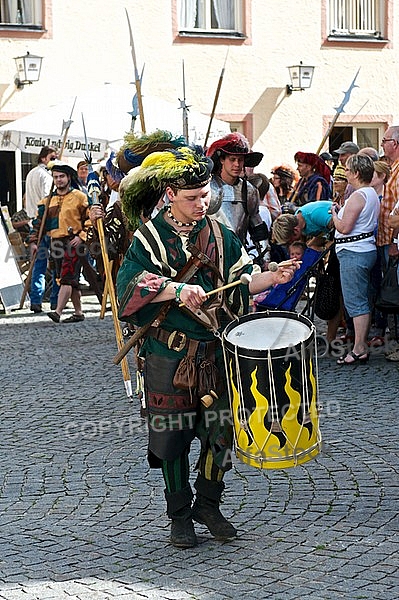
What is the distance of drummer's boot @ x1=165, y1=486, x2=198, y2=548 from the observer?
17.2 feet

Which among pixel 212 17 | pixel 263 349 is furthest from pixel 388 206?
pixel 212 17

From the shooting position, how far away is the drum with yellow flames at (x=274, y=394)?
4.85 m

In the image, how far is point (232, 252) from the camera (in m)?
5.28

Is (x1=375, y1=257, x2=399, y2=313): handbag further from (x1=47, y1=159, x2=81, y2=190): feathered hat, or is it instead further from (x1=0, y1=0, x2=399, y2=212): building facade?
(x1=0, y1=0, x2=399, y2=212): building facade

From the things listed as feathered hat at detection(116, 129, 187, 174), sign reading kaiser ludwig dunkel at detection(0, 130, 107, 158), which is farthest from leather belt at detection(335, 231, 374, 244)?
sign reading kaiser ludwig dunkel at detection(0, 130, 107, 158)

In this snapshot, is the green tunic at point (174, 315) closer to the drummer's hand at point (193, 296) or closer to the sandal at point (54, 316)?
the drummer's hand at point (193, 296)

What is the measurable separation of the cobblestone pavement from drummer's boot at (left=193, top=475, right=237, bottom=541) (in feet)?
0.18

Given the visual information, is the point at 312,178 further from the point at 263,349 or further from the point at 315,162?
the point at 263,349

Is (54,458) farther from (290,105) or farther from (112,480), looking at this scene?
(290,105)

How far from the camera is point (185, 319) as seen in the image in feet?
16.8

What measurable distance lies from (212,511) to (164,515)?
524 mm

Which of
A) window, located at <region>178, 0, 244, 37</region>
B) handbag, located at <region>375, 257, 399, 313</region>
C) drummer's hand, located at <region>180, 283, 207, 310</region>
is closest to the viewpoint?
drummer's hand, located at <region>180, 283, 207, 310</region>

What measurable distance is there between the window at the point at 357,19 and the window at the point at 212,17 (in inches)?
71.0

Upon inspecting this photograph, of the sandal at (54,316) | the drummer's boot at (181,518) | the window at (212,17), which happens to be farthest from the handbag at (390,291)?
the window at (212,17)
